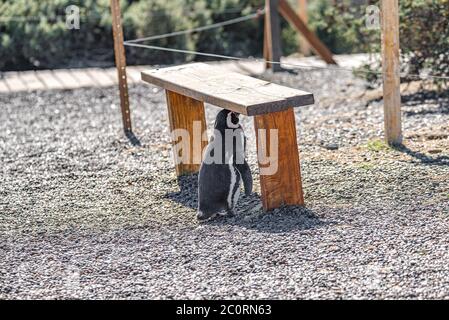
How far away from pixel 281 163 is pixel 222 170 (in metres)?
0.35

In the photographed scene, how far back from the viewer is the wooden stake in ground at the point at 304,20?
11586 millimetres

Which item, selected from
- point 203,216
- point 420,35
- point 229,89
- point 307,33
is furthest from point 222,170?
point 307,33

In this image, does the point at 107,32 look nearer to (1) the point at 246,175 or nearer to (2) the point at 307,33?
(2) the point at 307,33

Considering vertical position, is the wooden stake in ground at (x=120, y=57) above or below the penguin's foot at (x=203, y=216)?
above

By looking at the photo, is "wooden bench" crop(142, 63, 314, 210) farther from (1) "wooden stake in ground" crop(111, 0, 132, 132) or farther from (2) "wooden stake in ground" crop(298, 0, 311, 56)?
(2) "wooden stake in ground" crop(298, 0, 311, 56)

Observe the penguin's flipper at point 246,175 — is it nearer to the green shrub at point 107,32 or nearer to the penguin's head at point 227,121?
the penguin's head at point 227,121

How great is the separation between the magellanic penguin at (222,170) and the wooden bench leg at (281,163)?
175 mm

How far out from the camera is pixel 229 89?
6371 mm

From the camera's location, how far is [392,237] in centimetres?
555

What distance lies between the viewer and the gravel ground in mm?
5043

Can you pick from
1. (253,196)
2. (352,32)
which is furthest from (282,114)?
(352,32)

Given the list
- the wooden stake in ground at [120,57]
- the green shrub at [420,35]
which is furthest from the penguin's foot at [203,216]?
the green shrub at [420,35]
